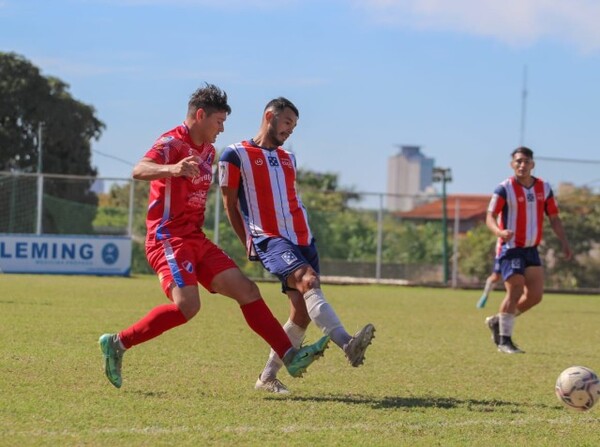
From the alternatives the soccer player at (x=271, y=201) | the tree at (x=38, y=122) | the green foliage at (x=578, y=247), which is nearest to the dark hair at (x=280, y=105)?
the soccer player at (x=271, y=201)

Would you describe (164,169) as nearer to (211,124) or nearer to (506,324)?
(211,124)

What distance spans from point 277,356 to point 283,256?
2.40 ft

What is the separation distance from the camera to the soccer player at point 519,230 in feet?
39.7

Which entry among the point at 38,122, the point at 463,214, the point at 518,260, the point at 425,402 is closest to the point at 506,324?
the point at 518,260

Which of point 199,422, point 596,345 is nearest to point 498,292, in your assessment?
point 596,345

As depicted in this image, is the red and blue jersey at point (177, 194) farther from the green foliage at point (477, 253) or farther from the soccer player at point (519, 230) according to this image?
the green foliage at point (477, 253)

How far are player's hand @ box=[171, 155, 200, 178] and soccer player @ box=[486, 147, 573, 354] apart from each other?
5695 mm

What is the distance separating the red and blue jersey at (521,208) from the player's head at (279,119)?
5.06m

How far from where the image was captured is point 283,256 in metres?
7.54

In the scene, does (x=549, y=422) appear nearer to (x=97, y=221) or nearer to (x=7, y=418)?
(x=7, y=418)

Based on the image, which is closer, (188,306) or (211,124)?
(188,306)

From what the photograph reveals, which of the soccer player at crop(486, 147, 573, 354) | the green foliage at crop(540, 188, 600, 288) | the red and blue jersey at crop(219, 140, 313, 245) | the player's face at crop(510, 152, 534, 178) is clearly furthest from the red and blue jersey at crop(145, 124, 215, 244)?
the green foliage at crop(540, 188, 600, 288)

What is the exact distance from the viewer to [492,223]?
12.1m

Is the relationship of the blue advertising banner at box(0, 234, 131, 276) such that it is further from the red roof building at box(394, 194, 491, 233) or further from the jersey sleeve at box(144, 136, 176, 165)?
the jersey sleeve at box(144, 136, 176, 165)
